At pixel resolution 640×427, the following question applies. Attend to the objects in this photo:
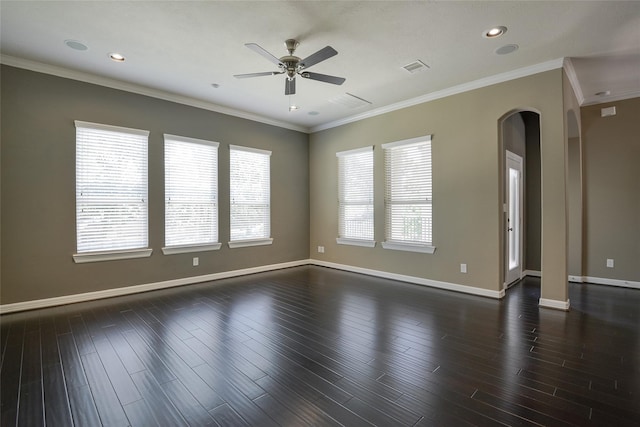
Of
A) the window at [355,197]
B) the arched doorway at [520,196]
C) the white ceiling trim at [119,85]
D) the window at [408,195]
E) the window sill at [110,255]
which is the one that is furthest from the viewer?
the window at [355,197]

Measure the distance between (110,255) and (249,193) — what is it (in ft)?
8.19

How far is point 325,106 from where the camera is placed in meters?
5.38

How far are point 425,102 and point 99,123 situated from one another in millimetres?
4919

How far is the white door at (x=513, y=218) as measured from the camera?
467 centimetres

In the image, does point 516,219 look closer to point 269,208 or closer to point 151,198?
point 269,208

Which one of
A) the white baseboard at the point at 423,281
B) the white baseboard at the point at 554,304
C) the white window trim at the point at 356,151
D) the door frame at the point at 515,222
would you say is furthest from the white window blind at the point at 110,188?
the white baseboard at the point at 554,304

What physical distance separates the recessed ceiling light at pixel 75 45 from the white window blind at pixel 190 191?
5.18 ft

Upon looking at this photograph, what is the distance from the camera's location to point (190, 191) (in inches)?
200

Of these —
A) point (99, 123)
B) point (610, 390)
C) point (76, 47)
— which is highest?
point (76, 47)

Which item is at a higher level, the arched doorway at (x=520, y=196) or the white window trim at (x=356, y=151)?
the white window trim at (x=356, y=151)

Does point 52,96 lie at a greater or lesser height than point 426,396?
greater

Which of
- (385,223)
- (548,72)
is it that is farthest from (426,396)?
(548,72)

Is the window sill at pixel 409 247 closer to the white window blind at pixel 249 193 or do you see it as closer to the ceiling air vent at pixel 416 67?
the white window blind at pixel 249 193

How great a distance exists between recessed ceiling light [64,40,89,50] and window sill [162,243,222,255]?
9.26 feet
